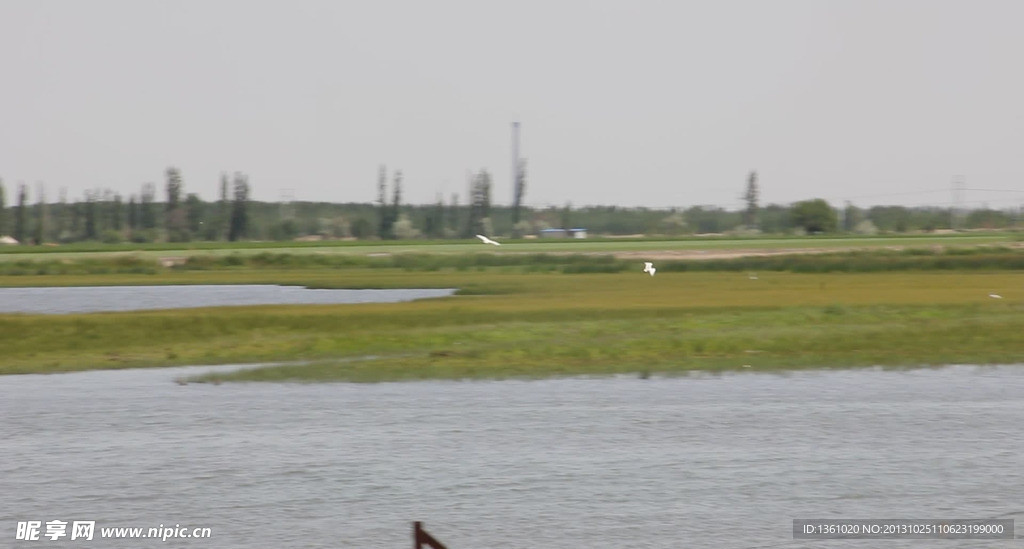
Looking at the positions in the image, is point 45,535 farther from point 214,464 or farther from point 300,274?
point 300,274

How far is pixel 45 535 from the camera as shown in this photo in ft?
55.5

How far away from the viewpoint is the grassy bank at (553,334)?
3484cm

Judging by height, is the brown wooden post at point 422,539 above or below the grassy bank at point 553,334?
above

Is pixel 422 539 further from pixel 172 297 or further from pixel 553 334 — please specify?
pixel 172 297

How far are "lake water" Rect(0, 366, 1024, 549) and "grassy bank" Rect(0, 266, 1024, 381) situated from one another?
2.46 m

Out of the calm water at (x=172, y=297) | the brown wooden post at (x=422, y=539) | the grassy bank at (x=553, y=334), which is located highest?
the brown wooden post at (x=422, y=539)

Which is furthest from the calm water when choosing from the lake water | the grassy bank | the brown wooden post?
the brown wooden post

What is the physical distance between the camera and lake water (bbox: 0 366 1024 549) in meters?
17.8

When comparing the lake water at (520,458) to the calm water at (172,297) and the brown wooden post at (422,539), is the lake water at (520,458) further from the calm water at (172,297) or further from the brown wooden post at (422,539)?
the calm water at (172,297)

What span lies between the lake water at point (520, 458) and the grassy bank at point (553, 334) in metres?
2.46

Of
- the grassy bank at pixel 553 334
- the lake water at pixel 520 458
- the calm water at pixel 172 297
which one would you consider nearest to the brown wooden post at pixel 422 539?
the lake water at pixel 520 458

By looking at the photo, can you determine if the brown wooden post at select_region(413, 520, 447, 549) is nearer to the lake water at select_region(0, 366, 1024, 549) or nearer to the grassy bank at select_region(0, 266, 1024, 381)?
→ the lake water at select_region(0, 366, 1024, 549)

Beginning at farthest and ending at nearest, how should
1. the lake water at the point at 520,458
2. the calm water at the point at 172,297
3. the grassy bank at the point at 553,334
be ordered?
the calm water at the point at 172,297 < the grassy bank at the point at 553,334 < the lake water at the point at 520,458

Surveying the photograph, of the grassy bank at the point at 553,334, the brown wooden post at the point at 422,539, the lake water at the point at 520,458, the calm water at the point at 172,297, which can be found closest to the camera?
the brown wooden post at the point at 422,539
